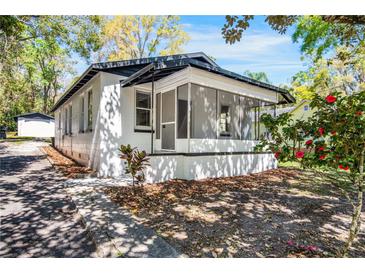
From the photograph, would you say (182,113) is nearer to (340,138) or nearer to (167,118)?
(167,118)

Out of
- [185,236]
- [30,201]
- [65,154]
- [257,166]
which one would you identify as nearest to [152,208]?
[185,236]

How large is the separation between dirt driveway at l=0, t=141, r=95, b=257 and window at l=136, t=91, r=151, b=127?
11.3 feet

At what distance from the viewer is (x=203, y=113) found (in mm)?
9555

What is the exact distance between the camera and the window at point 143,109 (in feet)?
27.7

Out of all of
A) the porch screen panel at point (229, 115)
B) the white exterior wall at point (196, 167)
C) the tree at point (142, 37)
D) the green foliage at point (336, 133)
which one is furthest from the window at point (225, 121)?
the tree at point (142, 37)

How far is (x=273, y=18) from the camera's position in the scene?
151 inches

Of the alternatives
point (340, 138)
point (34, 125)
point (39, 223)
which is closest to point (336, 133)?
point (340, 138)

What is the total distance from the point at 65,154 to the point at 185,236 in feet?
42.8

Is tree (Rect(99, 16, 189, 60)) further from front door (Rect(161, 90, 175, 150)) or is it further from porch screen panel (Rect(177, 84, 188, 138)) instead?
porch screen panel (Rect(177, 84, 188, 138))

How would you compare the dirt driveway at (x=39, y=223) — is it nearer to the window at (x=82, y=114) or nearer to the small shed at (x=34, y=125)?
the window at (x=82, y=114)

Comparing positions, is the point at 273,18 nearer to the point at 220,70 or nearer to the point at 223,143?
the point at 220,70

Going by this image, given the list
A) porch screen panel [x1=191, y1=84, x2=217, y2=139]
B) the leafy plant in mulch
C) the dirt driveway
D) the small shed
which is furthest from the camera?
the small shed

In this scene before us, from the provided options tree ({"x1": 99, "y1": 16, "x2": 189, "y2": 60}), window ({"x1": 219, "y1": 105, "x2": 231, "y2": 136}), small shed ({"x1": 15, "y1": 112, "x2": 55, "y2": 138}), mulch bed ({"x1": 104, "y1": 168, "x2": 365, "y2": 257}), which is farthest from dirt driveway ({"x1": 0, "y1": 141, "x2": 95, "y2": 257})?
small shed ({"x1": 15, "y1": 112, "x2": 55, "y2": 138})

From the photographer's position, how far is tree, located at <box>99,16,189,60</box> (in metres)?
23.7
